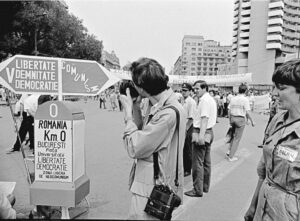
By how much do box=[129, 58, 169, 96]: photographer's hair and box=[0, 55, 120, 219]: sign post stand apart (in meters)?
1.44

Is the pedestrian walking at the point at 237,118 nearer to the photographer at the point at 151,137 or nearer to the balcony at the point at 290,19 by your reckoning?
the photographer at the point at 151,137

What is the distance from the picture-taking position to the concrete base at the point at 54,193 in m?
3.11

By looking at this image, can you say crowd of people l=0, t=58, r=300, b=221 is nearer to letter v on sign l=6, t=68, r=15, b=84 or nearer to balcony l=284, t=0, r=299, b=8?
letter v on sign l=6, t=68, r=15, b=84

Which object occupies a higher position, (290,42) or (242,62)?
(290,42)

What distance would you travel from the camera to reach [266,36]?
81.9 m

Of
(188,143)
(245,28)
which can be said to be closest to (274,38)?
(245,28)

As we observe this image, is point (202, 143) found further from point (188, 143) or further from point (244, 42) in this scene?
point (244, 42)

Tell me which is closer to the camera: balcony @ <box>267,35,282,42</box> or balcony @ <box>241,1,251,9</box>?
balcony @ <box>267,35,282,42</box>

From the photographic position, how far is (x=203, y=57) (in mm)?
151750

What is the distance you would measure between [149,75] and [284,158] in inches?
38.4

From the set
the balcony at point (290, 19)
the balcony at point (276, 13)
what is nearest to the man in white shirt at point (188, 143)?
the balcony at point (276, 13)

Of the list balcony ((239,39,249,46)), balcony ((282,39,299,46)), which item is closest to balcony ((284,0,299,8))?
balcony ((282,39,299,46))

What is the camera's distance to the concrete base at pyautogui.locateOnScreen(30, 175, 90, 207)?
3.11 m

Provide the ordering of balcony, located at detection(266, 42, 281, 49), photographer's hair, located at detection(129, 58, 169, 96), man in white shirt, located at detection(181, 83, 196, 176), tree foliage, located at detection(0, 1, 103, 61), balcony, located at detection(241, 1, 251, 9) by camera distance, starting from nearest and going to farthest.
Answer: photographer's hair, located at detection(129, 58, 169, 96) → man in white shirt, located at detection(181, 83, 196, 176) → tree foliage, located at detection(0, 1, 103, 61) → balcony, located at detection(266, 42, 281, 49) → balcony, located at detection(241, 1, 251, 9)
